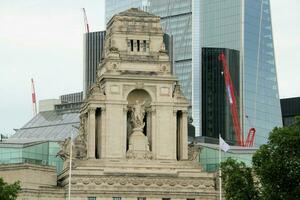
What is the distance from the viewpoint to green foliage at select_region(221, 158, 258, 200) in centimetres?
14550

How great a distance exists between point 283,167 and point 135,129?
4312 centimetres

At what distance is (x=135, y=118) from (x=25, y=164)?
56.4 feet

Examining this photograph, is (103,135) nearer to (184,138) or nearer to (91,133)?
(91,133)

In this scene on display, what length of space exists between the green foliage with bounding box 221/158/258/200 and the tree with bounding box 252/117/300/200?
2462mm

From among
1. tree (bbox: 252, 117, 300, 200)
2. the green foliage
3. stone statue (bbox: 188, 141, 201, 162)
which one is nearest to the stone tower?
stone statue (bbox: 188, 141, 201, 162)

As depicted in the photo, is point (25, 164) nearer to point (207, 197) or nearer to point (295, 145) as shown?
point (207, 197)

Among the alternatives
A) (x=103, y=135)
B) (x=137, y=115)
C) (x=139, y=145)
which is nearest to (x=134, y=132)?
(x=139, y=145)

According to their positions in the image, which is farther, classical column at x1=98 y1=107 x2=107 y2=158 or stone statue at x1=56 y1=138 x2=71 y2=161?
stone statue at x1=56 y1=138 x2=71 y2=161

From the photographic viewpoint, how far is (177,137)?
185 m

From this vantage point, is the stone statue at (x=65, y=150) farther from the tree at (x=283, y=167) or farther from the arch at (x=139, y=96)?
the tree at (x=283, y=167)

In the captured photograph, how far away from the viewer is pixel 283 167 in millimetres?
142000

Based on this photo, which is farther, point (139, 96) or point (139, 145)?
point (139, 96)

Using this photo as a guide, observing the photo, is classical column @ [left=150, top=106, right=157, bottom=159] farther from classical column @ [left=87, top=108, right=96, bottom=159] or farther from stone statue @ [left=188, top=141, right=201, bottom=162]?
classical column @ [left=87, top=108, right=96, bottom=159]

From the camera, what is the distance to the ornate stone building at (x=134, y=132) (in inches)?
6905
